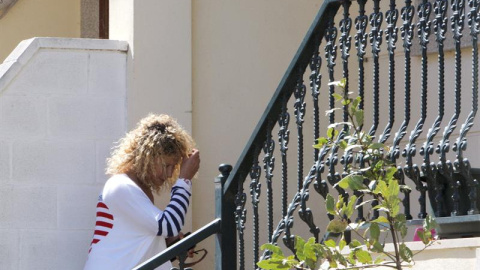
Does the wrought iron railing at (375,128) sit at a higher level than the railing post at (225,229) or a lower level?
higher

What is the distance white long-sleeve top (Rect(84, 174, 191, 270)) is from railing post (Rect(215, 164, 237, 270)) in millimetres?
363

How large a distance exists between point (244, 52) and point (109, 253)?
191 centimetres

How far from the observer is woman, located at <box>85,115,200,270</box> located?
655 centimetres

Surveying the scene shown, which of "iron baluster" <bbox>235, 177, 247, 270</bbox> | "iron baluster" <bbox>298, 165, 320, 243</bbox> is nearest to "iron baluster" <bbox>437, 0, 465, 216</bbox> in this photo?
"iron baluster" <bbox>298, 165, 320, 243</bbox>

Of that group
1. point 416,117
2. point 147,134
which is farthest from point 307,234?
point 147,134

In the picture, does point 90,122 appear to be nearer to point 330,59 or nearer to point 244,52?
point 244,52

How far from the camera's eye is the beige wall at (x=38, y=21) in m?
10.5

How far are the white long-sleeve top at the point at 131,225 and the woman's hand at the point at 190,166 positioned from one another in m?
0.08

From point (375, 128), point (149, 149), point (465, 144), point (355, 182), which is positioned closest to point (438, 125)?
point (465, 144)

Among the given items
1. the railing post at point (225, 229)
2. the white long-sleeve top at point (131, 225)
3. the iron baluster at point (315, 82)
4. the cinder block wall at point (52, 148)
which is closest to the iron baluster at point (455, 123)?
the iron baluster at point (315, 82)

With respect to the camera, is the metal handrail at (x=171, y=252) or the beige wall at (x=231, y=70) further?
the beige wall at (x=231, y=70)

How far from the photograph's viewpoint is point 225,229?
625 centimetres

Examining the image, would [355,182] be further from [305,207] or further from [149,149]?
[149,149]

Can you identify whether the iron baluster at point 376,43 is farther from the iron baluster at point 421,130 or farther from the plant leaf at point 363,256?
the plant leaf at point 363,256
